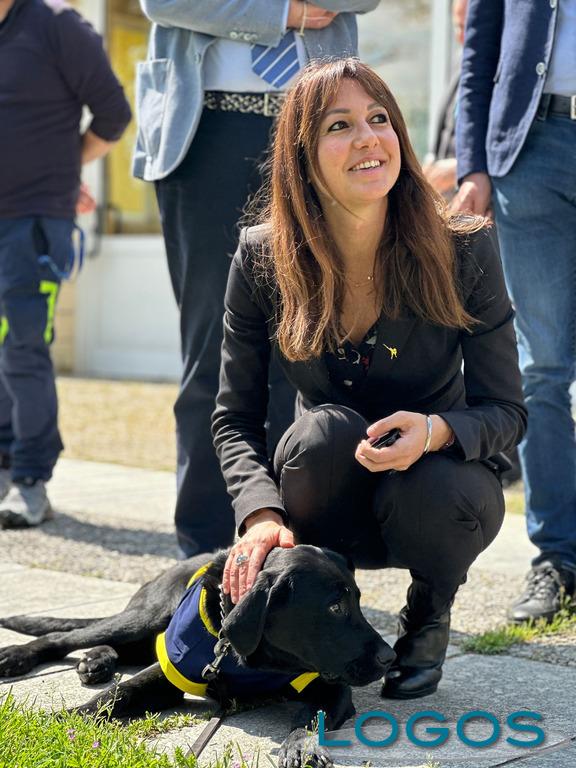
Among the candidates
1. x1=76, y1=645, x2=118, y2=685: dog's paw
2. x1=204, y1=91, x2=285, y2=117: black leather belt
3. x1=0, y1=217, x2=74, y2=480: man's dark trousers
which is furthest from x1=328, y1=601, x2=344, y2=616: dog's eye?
x1=0, y1=217, x2=74, y2=480: man's dark trousers

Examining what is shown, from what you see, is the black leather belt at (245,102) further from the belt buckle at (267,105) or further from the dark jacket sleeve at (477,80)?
the dark jacket sleeve at (477,80)

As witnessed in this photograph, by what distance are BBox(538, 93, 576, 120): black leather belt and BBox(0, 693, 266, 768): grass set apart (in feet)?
6.53

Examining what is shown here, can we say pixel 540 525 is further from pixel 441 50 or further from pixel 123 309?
pixel 123 309

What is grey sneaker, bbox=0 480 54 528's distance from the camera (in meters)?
4.86

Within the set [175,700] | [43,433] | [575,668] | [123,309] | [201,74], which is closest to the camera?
[175,700]

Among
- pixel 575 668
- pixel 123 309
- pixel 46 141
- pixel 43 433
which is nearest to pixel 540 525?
pixel 575 668

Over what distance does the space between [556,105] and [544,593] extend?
1354mm

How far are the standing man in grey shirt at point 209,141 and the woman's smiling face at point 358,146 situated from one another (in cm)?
75

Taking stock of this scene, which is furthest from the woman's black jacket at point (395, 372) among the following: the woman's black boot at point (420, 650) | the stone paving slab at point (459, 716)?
the stone paving slab at point (459, 716)

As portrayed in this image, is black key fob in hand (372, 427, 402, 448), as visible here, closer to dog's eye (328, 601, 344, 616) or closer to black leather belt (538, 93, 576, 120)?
dog's eye (328, 601, 344, 616)

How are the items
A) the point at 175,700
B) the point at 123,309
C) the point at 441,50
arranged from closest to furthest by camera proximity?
the point at 175,700, the point at 441,50, the point at 123,309

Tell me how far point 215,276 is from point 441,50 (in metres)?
5.57

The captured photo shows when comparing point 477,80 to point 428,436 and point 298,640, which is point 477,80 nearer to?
point 428,436

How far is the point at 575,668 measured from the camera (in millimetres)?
3016
